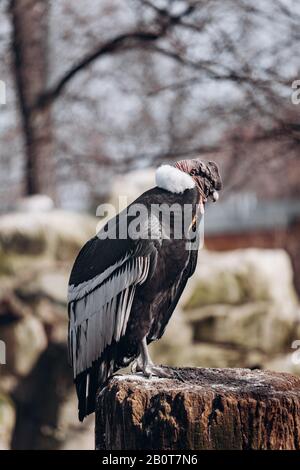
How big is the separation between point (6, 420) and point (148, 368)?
4905mm

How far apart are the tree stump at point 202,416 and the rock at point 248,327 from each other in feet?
16.6

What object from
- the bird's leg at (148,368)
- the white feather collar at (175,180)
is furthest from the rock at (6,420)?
the white feather collar at (175,180)

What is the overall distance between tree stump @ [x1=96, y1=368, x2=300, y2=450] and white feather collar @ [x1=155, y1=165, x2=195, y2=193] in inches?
34.4

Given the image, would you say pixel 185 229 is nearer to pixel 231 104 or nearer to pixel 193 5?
pixel 231 104

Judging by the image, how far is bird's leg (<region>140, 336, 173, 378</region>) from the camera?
363 cm

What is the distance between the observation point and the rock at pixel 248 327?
27.9 feet

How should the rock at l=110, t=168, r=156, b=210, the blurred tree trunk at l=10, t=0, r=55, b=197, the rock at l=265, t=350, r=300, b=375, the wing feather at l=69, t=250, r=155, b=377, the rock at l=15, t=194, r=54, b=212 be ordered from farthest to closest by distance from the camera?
1. the blurred tree trunk at l=10, t=0, r=55, b=197
2. the rock at l=15, t=194, r=54, b=212
3. the rock at l=110, t=168, r=156, b=210
4. the rock at l=265, t=350, r=300, b=375
5. the wing feather at l=69, t=250, r=155, b=377

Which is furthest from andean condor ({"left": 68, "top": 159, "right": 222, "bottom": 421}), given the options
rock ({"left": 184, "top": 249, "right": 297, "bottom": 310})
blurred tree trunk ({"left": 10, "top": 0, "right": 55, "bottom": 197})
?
blurred tree trunk ({"left": 10, "top": 0, "right": 55, "bottom": 197})

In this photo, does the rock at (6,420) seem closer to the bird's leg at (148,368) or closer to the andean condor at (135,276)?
the andean condor at (135,276)

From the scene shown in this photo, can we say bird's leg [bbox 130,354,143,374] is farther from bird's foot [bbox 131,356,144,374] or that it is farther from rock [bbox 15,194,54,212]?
rock [bbox 15,194,54,212]

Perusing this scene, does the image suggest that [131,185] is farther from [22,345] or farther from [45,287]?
[22,345]

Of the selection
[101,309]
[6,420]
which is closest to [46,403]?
[6,420]

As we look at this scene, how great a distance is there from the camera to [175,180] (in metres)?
3.42

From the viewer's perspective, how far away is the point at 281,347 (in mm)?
8586
